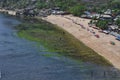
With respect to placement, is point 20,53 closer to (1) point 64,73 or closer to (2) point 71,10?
(1) point 64,73

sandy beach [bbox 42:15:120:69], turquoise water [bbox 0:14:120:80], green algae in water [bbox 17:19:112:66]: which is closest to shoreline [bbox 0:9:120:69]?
sandy beach [bbox 42:15:120:69]

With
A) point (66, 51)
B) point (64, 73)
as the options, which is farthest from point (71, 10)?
point (64, 73)

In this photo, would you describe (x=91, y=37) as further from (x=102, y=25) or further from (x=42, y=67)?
(x=42, y=67)

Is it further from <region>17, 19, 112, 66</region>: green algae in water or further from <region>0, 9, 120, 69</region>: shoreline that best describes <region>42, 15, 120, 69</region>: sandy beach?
<region>17, 19, 112, 66</region>: green algae in water

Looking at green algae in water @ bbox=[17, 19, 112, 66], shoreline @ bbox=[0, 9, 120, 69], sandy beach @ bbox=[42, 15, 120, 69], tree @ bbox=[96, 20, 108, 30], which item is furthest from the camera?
tree @ bbox=[96, 20, 108, 30]

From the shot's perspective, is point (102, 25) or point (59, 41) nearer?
point (59, 41)

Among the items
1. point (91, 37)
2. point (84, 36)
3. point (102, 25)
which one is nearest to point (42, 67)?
point (91, 37)
